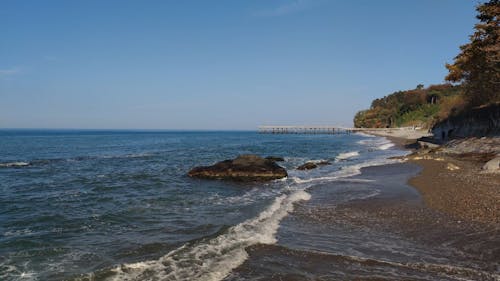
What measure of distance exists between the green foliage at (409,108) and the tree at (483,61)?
195ft

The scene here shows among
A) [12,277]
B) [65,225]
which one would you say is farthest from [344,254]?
[65,225]

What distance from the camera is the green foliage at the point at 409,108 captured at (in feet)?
362

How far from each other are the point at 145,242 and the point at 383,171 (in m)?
19.3

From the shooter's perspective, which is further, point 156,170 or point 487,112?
point 487,112

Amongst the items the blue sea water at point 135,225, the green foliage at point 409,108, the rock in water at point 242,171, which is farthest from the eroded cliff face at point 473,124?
the green foliage at point 409,108

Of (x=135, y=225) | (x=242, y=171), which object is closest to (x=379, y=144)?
(x=242, y=171)

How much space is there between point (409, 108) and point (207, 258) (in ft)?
437

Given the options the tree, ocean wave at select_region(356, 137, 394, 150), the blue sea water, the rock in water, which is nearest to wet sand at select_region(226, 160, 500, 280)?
the blue sea water

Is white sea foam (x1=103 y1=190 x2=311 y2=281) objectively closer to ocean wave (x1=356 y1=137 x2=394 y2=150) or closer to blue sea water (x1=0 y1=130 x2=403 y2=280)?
blue sea water (x1=0 y1=130 x2=403 y2=280)

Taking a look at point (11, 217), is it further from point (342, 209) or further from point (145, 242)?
point (342, 209)

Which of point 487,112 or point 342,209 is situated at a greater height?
point 487,112

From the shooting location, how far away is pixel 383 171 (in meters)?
25.1

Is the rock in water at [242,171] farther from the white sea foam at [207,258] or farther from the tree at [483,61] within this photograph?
the tree at [483,61]

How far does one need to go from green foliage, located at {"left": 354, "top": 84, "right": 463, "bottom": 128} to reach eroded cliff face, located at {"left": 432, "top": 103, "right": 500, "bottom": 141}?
52.7m
